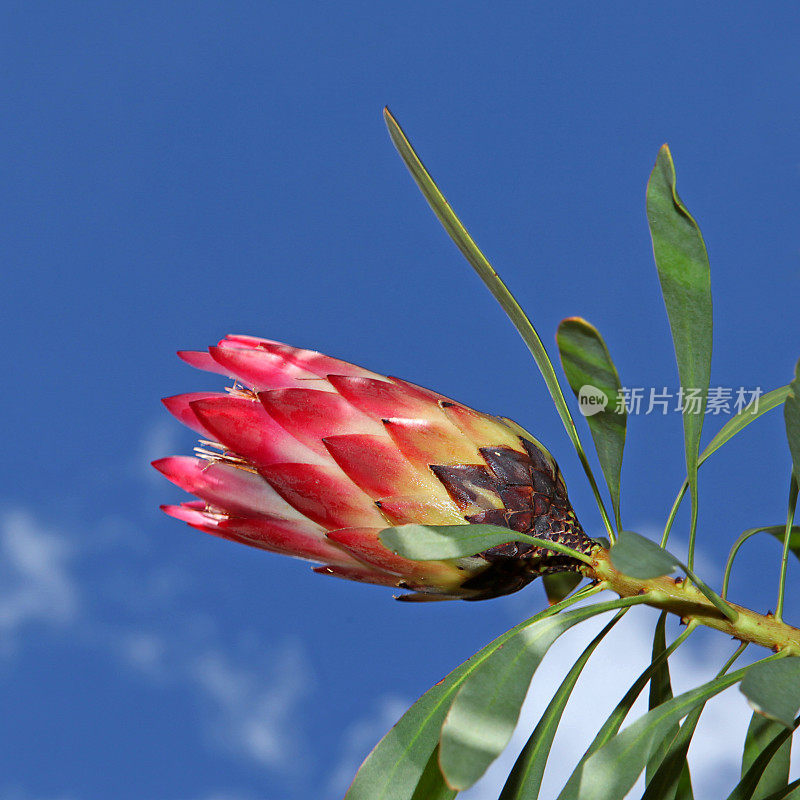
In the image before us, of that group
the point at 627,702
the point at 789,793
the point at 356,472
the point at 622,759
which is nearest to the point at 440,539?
the point at 356,472

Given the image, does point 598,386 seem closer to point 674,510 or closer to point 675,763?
point 674,510

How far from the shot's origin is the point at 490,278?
2.65 feet

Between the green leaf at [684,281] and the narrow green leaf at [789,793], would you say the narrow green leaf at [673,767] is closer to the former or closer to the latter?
the narrow green leaf at [789,793]

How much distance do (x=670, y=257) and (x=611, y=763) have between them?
0.44 meters

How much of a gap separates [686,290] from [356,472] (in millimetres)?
352

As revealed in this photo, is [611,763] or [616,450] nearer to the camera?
[611,763]

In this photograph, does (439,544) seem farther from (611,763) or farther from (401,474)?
(611,763)

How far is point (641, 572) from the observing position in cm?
52

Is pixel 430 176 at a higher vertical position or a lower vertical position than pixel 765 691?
higher

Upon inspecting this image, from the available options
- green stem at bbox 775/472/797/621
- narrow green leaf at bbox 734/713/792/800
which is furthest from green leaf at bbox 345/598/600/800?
narrow green leaf at bbox 734/713/792/800

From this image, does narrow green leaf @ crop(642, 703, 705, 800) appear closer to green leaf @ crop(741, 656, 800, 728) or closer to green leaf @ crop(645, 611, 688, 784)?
green leaf @ crop(645, 611, 688, 784)

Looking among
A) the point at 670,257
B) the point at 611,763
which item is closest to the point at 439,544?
the point at 611,763

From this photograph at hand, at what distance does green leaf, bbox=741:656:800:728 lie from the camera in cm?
53

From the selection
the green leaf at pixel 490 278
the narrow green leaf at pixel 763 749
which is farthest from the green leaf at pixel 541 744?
the narrow green leaf at pixel 763 749
